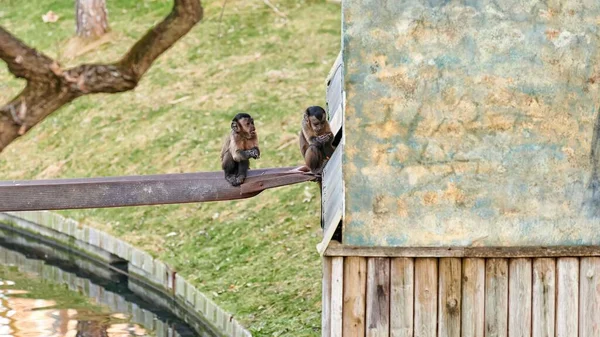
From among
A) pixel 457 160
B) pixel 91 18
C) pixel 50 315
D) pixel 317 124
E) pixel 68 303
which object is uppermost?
pixel 91 18

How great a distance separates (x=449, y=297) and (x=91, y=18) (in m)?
17.1

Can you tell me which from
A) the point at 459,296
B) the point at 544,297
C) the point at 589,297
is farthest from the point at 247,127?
the point at 589,297

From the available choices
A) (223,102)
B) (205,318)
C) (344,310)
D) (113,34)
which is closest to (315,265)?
(205,318)

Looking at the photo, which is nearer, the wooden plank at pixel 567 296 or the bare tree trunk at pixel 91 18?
the wooden plank at pixel 567 296

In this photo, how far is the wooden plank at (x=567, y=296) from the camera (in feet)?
27.1

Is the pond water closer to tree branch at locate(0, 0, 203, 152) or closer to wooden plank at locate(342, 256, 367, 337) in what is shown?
tree branch at locate(0, 0, 203, 152)

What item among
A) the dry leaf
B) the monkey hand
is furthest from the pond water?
the dry leaf

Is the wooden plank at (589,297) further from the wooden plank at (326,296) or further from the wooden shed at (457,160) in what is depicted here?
the wooden plank at (326,296)

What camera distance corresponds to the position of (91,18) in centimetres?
2398

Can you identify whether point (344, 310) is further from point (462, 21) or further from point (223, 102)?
point (223, 102)

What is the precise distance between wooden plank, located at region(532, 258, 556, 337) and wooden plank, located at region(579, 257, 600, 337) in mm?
197

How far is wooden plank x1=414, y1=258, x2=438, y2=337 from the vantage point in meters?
8.14

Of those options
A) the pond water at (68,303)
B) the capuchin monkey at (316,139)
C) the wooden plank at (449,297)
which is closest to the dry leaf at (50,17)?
the pond water at (68,303)

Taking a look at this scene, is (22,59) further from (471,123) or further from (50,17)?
(50,17)
